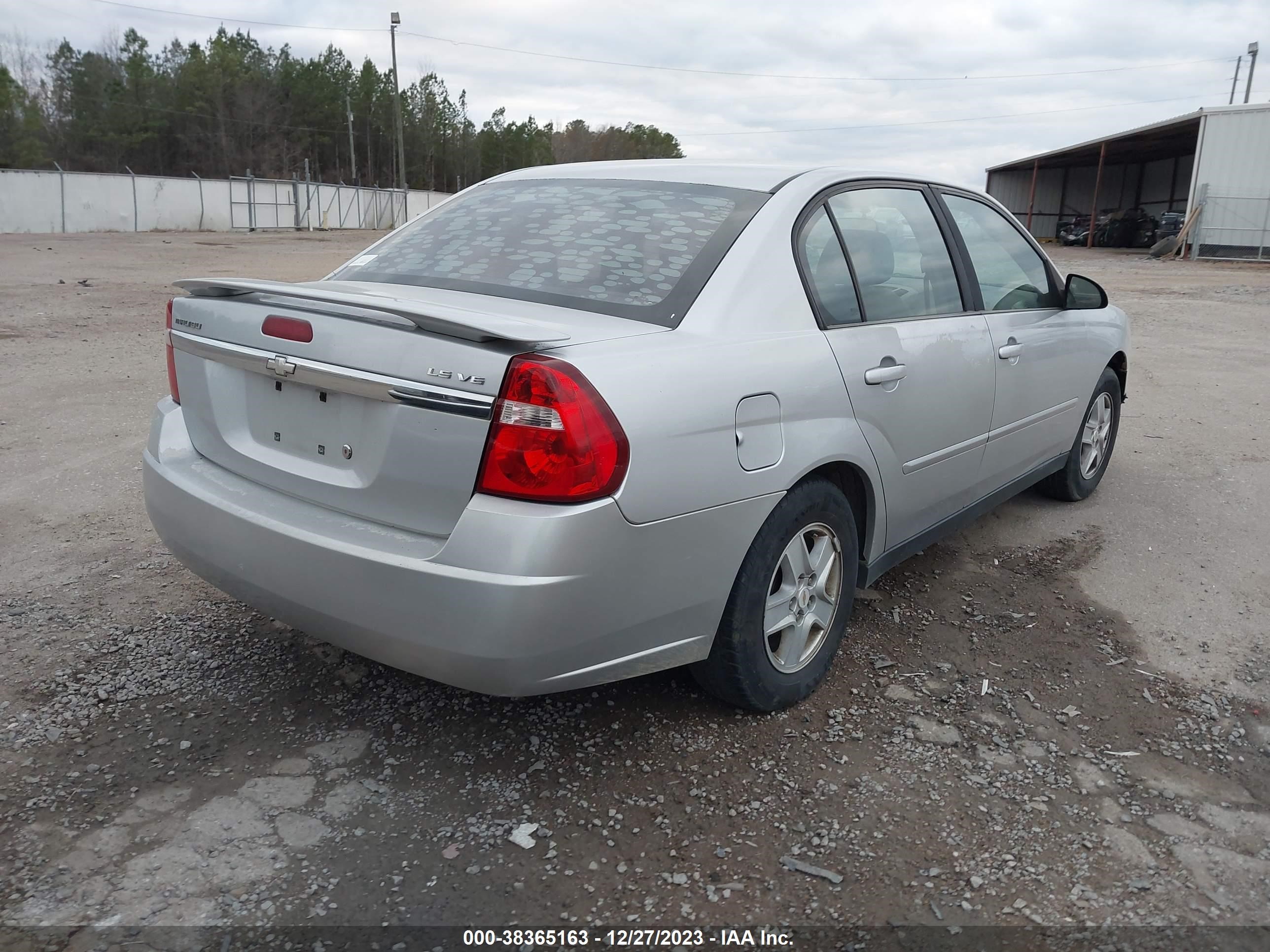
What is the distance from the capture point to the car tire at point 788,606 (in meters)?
2.75

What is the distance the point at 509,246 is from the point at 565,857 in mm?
1800

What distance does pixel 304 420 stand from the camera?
260 cm

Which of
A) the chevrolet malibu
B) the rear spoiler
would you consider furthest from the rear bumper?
the rear spoiler

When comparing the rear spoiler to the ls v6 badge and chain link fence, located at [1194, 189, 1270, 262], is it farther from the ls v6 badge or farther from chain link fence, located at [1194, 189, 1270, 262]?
chain link fence, located at [1194, 189, 1270, 262]

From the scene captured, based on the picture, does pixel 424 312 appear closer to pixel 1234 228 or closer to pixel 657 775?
pixel 657 775

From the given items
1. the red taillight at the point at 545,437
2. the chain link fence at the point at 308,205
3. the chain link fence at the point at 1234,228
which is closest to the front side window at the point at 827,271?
the red taillight at the point at 545,437

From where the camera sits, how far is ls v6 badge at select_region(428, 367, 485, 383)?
7.43ft

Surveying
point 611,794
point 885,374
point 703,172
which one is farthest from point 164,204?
point 611,794

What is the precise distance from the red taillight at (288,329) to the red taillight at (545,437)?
62cm

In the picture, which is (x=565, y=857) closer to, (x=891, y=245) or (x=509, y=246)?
(x=509, y=246)

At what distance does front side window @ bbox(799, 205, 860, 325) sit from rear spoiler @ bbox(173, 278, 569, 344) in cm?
99

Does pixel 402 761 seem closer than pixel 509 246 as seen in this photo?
Yes

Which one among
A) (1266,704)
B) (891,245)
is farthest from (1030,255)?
(1266,704)

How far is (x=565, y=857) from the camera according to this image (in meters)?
2.38
